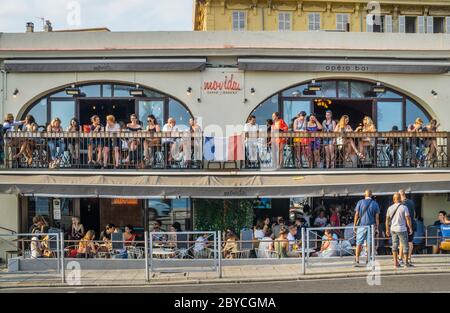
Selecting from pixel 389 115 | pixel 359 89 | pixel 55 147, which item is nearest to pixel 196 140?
pixel 55 147

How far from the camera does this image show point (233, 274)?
1491 cm

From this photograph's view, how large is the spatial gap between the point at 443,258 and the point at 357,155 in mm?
3763

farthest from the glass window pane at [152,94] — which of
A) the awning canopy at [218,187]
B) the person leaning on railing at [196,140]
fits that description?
the awning canopy at [218,187]

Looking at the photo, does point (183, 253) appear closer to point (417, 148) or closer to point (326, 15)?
point (417, 148)

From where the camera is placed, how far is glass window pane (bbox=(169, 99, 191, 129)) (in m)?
19.3

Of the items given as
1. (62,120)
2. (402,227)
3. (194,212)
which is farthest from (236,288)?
(62,120)

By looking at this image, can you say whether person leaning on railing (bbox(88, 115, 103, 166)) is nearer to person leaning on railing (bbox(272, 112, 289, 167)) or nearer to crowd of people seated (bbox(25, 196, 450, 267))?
crowd of people seated (bbox(25, 196, 450, 267))

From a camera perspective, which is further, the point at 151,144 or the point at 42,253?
the point at 151,144

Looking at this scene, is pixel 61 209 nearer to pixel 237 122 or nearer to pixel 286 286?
pixel 237 122

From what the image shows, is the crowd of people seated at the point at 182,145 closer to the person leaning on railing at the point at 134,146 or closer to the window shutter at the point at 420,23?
the person leaning on railing at the point at 134,146

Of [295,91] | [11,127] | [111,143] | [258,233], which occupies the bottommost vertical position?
[258,233]

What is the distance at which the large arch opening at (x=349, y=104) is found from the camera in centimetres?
1945

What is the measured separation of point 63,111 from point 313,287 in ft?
33.5

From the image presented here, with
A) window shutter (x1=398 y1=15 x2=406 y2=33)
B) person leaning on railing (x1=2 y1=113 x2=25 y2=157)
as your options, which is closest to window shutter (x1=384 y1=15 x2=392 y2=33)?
window shutter (x1=398 y1=15 x2=406 y2=33)
